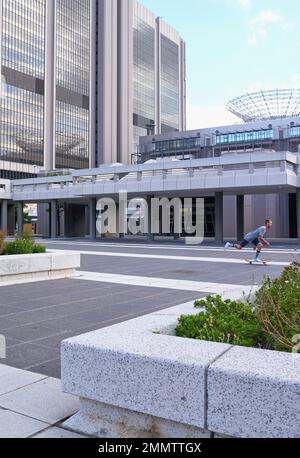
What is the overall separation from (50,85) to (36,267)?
98.8 meters

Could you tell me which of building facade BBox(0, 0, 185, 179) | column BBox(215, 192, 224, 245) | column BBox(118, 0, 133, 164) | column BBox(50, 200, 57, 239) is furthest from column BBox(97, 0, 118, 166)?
column BBox(215, 192, 224, 245)

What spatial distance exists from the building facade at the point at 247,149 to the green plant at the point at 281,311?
24.6 meters

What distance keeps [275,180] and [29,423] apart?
2766 cm

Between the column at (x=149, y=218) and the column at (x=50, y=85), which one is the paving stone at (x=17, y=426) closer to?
the column at (x=149, y=218)

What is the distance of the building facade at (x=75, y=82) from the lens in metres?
94.2

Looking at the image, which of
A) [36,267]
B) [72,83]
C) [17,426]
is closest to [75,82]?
[72,83]

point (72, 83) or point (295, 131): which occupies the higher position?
point (72, 83)

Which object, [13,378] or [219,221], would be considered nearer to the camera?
[13,378]

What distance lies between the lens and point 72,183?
4338 centimetres

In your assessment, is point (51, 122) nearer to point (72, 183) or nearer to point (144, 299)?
point (72, 183)

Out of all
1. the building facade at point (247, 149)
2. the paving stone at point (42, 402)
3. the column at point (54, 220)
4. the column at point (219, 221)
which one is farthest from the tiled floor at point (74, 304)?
the column at point (54, 220)

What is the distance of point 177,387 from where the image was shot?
3039 mm

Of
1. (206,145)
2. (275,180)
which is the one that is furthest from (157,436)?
(206,145)

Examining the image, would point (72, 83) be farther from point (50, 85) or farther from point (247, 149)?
point (247, 149)
